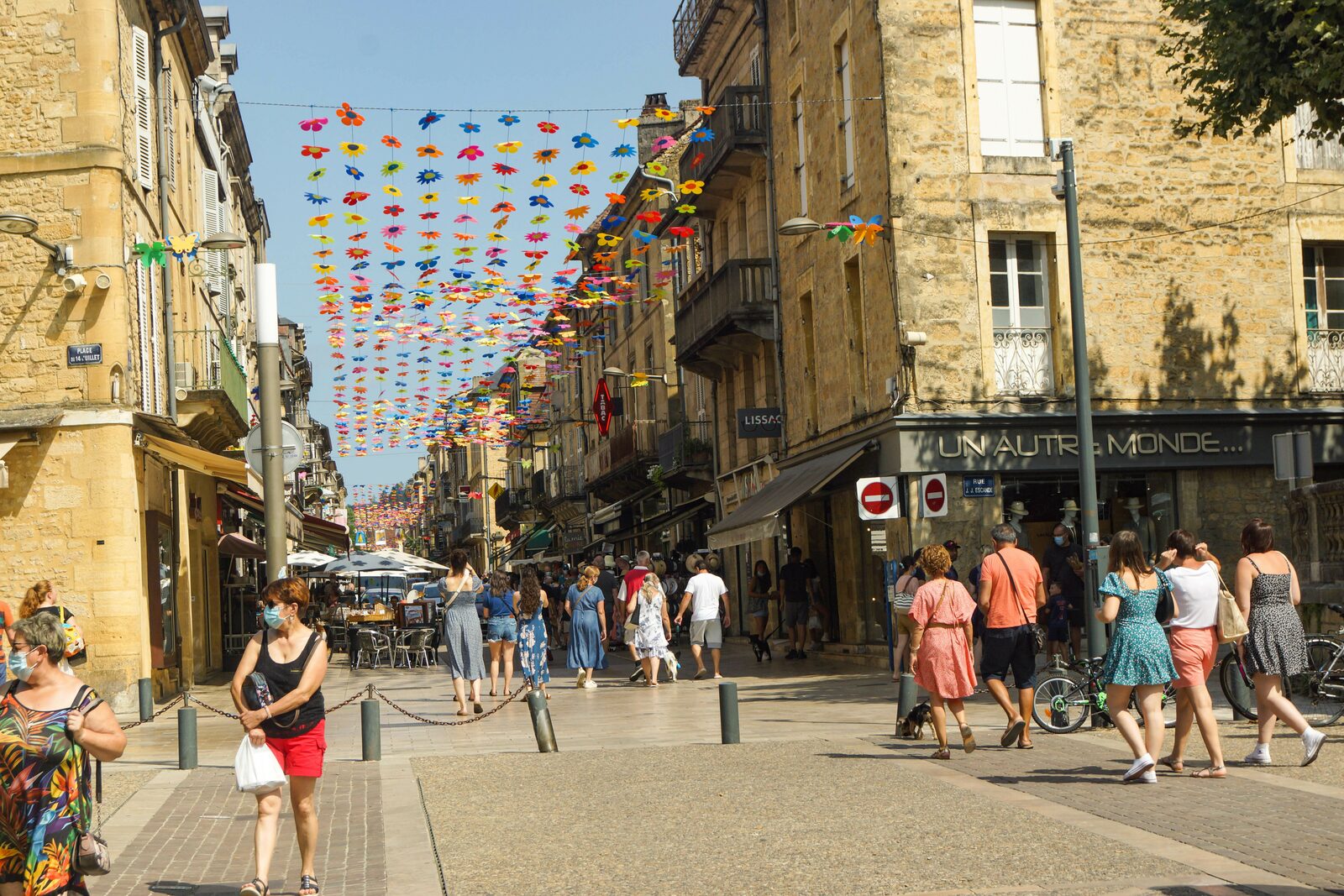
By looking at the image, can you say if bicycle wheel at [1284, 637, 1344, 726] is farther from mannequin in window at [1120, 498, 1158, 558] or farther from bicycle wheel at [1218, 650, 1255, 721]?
mannequin in window at [1120, 498, 1158, 558]

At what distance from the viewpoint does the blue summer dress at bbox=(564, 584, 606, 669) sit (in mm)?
20828

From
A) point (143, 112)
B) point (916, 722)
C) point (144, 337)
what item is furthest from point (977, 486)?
point (143, 112)

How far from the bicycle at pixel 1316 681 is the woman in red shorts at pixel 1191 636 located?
1.24 meters

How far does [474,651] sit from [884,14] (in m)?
10.3

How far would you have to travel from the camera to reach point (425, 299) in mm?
21641

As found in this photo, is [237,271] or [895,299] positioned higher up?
[237,271]

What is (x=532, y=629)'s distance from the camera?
18516 mm

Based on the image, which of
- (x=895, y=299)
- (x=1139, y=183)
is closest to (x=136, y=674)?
(x=895, y=299)

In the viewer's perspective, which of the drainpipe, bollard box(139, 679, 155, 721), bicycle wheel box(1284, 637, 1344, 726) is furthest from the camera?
the drainpipe

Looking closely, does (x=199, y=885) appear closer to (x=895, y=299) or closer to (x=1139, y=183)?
Answer: (x=895, y=299)

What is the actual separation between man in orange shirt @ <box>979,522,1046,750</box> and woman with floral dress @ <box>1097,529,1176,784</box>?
5.71 ft

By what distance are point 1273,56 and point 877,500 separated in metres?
6.76

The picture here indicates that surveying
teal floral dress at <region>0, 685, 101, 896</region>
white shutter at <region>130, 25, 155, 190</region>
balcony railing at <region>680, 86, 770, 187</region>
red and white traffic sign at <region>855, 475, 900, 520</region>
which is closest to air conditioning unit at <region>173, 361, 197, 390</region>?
white shutter at <region>130, 25, 155, 190</region>

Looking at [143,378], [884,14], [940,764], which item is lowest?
[940,764]
